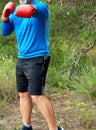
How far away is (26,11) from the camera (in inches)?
172

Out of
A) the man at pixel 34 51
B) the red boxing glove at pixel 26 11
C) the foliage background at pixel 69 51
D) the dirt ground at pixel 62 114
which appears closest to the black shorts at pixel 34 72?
the man at pixel 34 51

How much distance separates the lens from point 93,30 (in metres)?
9.00

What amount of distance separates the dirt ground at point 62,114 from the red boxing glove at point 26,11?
1600 millimetres

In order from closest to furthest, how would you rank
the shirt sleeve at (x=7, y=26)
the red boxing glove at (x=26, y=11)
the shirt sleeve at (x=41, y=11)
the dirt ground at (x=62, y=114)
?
the red boxing glove at (x=26, y=11) → the shirt sleeve at (x=41, y=11) → the shirt sleeve at (x=7, y=26) → the dirt ground at (x=62, y=114)

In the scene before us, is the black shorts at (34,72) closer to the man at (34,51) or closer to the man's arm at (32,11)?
the man at (34,51)

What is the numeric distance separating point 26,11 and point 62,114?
76.1 inches

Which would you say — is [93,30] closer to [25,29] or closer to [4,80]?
[4,80]

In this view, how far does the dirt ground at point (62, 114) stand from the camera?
211 inches

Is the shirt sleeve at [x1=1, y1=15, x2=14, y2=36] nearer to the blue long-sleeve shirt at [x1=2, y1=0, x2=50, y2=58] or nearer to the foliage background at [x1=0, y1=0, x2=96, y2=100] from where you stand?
the blue long-sleeve shirt at [x1=2, y1=0, x2=50, y2=58]

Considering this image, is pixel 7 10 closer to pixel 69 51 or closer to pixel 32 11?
pixel 32 11

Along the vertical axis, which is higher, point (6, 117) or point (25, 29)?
point (25, 29)

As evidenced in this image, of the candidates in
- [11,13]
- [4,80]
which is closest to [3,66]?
[4,80]

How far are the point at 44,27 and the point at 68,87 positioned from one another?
2555mm

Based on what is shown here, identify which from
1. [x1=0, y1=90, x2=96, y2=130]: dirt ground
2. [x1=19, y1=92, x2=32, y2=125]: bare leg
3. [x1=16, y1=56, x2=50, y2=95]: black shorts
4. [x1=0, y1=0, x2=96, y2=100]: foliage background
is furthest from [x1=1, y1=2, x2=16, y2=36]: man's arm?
[x1=0, y1=0, x2=96, y2=100]: foliage background
